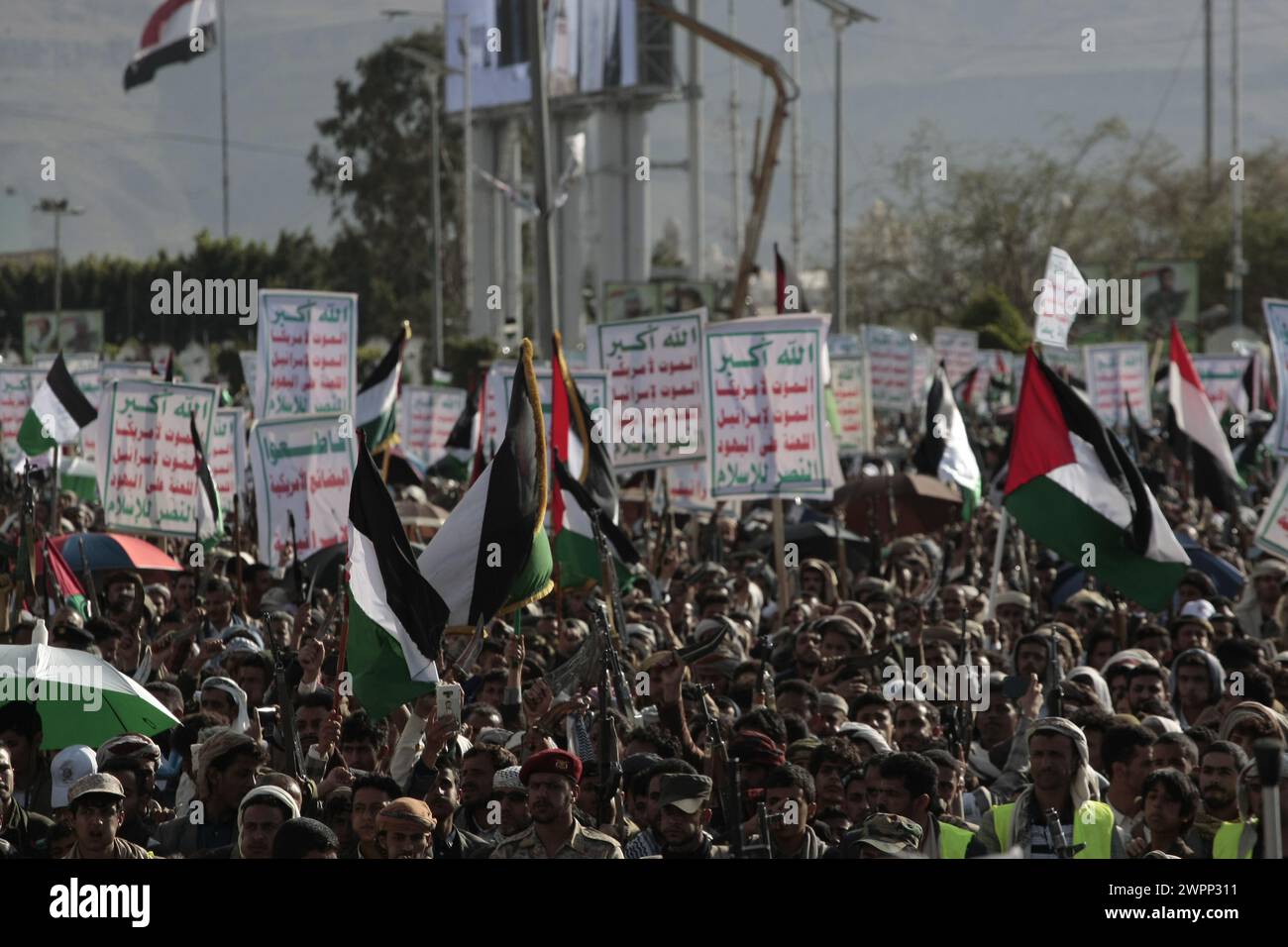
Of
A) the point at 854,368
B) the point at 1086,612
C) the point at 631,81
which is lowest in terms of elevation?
the point at 1086,612

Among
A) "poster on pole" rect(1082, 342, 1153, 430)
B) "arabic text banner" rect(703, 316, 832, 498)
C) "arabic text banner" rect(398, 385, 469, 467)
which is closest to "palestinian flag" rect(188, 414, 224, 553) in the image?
"arabic text banner" rect(703, 316, 832, 498)

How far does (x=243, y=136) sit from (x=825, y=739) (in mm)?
192686

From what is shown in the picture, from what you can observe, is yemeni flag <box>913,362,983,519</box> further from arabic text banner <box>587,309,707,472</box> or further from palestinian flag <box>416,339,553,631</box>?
A: palestinian flag <box>416,339,553,631</box>

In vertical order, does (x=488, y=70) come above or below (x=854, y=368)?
above

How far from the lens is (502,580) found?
8445mm

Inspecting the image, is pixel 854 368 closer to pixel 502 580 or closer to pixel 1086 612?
pixel 1086 612

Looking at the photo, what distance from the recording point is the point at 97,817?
6133 millimetres

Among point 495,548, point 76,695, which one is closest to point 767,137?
point 495,548

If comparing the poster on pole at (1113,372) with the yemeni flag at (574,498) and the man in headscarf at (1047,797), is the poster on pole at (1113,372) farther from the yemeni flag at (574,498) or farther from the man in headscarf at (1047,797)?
the man in headscarf at (1047,797)

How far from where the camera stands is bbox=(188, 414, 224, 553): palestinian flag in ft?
44.2

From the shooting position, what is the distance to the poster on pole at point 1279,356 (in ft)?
44.5

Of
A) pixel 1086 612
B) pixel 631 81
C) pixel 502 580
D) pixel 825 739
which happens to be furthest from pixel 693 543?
pixel 631 81

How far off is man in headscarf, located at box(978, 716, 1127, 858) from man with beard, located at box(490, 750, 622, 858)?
46.6 inches
